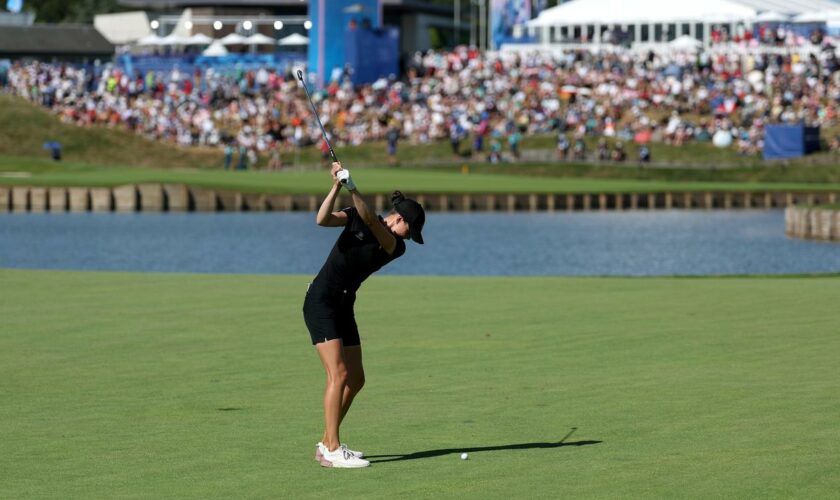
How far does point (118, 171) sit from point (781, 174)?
33673mm

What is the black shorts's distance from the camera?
1315 cm

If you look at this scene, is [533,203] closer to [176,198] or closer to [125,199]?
[176,198]

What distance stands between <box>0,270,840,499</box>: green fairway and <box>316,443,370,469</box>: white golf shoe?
9cm

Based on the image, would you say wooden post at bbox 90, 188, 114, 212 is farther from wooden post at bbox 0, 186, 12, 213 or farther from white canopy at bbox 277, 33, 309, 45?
white canopy at bbox 277, 33, 309, 45

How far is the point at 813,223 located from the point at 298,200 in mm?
25161

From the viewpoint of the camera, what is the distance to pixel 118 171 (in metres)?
87.4

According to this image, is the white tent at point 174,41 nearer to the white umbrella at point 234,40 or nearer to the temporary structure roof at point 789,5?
the white umbrella at point 234,40

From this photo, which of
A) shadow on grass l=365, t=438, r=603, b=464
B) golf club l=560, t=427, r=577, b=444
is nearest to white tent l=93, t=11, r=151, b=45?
golf club l=560, t=427, r=577, b=444

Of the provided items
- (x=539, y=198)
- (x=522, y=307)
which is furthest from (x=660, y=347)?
(x=539, y=198)

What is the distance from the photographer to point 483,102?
87250mm

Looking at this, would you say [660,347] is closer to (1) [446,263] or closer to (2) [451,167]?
(1) [446,263]

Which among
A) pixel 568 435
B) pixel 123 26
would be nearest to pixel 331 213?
pixel 568 435

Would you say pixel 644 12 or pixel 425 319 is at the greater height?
pixel 644 12

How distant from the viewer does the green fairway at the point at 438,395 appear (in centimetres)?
1273
